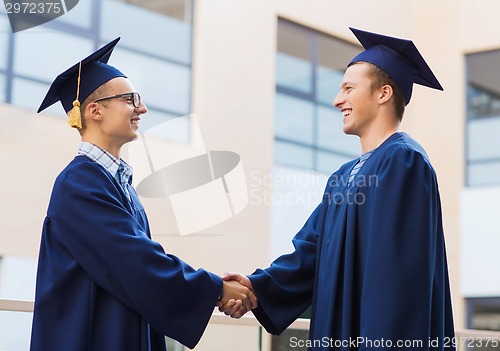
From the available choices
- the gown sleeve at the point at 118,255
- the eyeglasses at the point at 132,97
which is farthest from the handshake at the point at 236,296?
the eyeglasses at the point at 132,97

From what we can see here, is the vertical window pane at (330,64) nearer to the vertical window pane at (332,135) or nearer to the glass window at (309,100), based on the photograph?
the glass window at (309,100)

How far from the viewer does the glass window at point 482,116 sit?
45.0ft

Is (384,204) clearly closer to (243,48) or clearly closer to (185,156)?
(185,156)

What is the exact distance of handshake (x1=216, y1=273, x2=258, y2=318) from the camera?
4035 mm

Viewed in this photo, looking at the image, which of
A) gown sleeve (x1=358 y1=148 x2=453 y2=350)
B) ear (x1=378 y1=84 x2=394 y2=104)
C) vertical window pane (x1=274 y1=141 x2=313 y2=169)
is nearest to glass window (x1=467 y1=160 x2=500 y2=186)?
vertical window pane (x1=274 y1=141 x2=313 y2=169)

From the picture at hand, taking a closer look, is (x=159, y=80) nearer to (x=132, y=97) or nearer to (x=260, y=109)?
(x=260, y=109)

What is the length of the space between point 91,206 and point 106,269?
26 cm

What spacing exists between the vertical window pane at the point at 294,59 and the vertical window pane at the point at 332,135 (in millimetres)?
430

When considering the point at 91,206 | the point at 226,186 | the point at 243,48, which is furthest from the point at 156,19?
the point at 91,206

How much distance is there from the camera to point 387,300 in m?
3.42

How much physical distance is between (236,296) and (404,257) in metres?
0.88

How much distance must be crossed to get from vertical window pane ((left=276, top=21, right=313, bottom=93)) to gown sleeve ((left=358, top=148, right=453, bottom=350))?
8970 millimetres

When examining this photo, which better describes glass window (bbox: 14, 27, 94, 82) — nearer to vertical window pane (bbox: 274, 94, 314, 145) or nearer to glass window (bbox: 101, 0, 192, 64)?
glass window (bbox: 101, 0, 192, 64)

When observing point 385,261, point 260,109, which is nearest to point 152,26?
point 260,109
